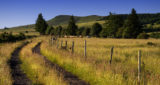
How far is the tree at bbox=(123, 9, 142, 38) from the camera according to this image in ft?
172

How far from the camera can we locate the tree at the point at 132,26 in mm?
52281

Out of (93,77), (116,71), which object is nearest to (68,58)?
(93,77)

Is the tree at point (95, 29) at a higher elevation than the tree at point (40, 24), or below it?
below

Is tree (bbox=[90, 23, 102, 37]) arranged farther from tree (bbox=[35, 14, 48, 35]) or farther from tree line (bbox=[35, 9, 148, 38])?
tree (bbox=[35, 14, 48, 35])

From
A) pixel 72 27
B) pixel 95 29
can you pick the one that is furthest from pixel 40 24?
pixel 95 29

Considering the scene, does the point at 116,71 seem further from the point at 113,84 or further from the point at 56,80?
the point at 56,80

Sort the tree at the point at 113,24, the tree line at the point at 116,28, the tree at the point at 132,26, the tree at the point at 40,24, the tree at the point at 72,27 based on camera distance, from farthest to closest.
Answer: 1. the tree at the point at 40,24
2. the tree at the point at 72,27
3. the tree at the point at 113,24
4. the tree line at the point at 116,28
5. the tree at the point at 132,26

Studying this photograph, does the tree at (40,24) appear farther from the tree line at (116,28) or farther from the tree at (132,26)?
the tree at (132,26)

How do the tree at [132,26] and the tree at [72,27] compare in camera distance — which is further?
the tree at [72,27]

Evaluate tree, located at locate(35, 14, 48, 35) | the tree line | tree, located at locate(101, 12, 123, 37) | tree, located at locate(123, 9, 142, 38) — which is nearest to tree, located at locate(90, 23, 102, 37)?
the tree line

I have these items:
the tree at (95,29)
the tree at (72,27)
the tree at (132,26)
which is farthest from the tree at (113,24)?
the tree at (72,27)

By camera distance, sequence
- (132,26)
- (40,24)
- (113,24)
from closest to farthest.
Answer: (132,26) → (113,24) → (40,24)

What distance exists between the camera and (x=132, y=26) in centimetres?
5203

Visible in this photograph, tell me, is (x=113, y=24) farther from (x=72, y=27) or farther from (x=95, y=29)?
(x=72, y=27)
